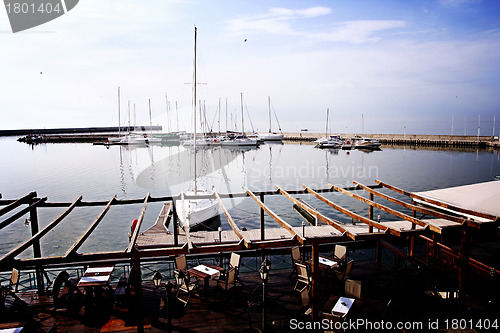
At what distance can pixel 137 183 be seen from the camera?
3969cm

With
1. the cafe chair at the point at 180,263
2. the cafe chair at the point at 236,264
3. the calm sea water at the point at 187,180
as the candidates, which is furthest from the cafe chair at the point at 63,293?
the calm sea water at the point at 187,180

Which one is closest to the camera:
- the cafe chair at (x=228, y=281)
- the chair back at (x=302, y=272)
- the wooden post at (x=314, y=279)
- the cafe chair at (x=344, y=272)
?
the wooden post at (x=314, y=279)

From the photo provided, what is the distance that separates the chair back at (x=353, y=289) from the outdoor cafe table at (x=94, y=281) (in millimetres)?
6228

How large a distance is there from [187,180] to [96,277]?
34.1 meters

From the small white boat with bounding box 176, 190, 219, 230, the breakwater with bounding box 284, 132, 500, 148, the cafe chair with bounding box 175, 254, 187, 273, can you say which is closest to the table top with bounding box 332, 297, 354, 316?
the cafe chair with bounding box 175, 254, 187, 273

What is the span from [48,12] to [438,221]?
65.3 ft

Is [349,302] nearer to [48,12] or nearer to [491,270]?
[491,270]

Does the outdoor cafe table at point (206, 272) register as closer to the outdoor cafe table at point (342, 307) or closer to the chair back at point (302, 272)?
the chair back at point (302, 272)

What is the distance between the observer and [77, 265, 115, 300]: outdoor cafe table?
27.2ft

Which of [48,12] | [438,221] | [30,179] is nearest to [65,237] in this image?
[48,12]

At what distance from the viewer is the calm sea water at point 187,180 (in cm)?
2227

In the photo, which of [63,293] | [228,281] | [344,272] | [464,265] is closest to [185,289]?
[228,281]

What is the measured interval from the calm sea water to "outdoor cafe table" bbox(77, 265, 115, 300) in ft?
33.5

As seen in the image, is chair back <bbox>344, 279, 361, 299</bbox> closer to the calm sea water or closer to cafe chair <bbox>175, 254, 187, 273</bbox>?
cafe chair <bbox>175, 254, 187, 273</bbox>
